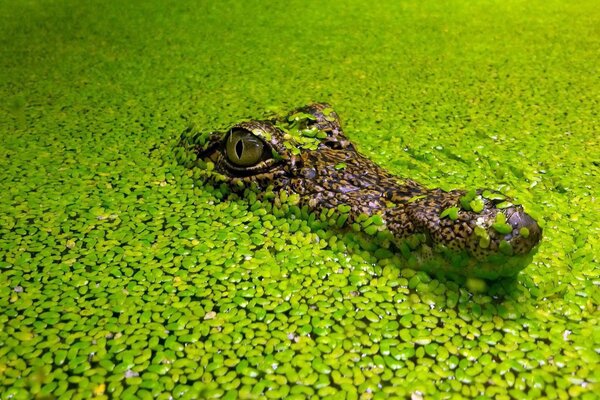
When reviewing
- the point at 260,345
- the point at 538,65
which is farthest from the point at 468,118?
the point at 260,345

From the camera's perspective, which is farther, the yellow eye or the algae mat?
the yellow eye

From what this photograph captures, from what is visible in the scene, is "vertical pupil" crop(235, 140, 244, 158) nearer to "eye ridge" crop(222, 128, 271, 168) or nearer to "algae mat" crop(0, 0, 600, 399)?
"eye ridge" crop(222, 128, 271, 168)

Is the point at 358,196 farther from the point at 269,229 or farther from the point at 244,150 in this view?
the point at 244,150

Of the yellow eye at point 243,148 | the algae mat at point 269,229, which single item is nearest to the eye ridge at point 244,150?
the yellow eye at point 243,148

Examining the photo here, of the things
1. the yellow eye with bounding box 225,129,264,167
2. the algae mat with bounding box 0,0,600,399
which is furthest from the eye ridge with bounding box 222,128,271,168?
the algae mat with bounding box 0,0,600,399

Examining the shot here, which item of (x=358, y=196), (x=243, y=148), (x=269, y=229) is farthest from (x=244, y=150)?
(x=358, y=196)

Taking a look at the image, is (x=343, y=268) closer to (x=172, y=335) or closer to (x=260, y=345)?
(x=260, y=345)
